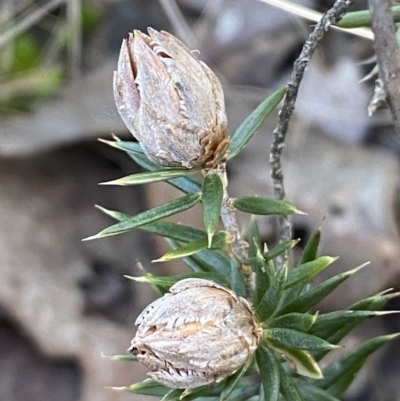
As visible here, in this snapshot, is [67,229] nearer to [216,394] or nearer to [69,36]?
[69,36]

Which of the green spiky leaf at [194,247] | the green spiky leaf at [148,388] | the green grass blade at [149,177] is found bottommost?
the green spiky leaf at [148,388]

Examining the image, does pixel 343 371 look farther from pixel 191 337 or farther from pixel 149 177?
pixel 149 177

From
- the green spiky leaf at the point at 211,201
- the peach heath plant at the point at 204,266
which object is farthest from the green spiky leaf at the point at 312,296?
the green spiky leaf at the point at 211,201

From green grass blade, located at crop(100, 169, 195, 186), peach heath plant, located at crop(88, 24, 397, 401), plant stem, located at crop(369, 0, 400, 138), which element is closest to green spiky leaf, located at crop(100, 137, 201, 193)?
peach heath plant, located at crop(88, 24, 397, 401)

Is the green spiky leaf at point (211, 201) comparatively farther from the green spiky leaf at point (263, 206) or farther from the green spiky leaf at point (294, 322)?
the green spiky leaf at point (294, 322)

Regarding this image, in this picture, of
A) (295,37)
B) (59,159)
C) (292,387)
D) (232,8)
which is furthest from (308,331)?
(232,8)

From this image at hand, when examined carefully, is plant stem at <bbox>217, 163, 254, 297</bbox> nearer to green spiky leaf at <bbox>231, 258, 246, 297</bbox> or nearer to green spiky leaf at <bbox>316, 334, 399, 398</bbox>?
green spiky leaf at <bbox>231, 258, 246, 297</bbox>
